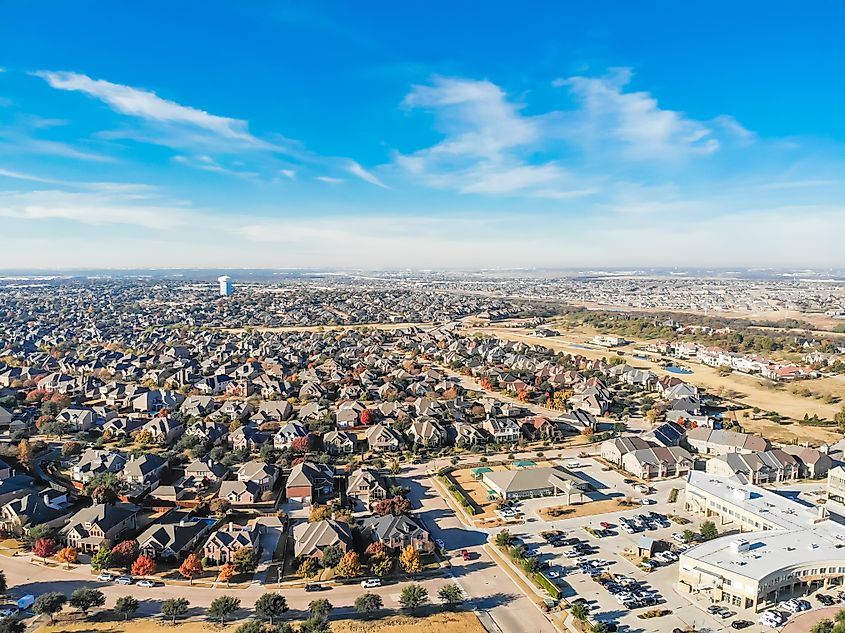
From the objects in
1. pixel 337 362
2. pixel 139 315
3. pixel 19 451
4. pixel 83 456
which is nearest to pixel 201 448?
pixel 83 456

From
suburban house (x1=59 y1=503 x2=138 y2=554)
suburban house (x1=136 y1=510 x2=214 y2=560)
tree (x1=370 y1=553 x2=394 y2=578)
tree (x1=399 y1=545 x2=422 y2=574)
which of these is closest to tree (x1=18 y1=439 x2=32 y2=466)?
suburban house (x1=59 y1=503 x2=138 y2=554)

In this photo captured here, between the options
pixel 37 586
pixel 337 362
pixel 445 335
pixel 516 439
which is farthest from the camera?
pixel 445 335

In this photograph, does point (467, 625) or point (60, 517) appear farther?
point (60, 517)

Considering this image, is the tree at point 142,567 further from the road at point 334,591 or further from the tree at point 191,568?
the tree at point 191,568

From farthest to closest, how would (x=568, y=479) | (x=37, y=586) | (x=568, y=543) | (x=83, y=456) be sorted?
(x=83, y=456), (x=568, y=479), (x=568, y=543), (x=37, y=586)

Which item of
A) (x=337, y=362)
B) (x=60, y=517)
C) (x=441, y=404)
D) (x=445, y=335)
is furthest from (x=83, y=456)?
(x=445, y=335)

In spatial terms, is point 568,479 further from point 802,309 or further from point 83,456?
point 802,309

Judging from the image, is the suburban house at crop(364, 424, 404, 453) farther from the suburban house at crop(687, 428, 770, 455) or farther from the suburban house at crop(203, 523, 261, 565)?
the suburban house at crop(687, 428, 770, 455)
